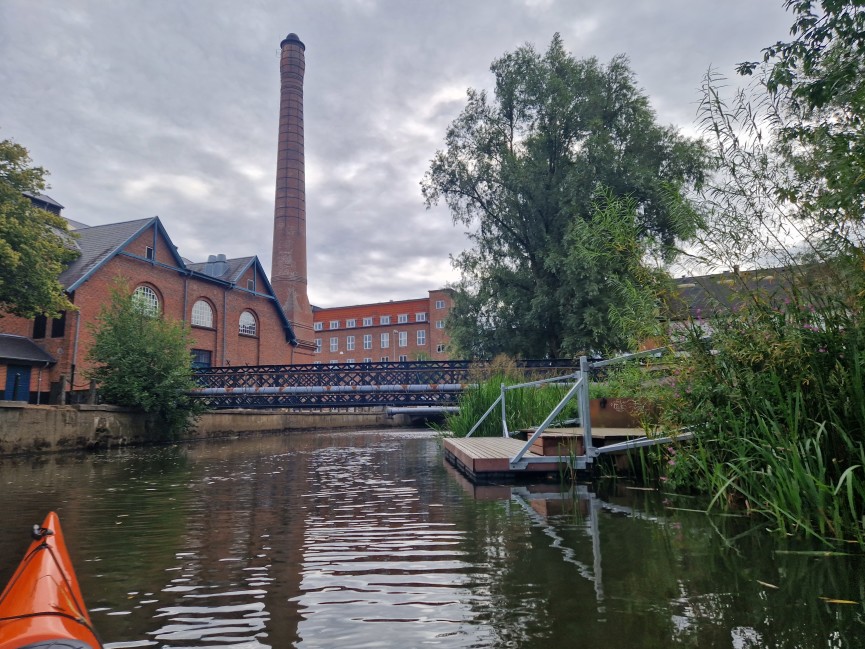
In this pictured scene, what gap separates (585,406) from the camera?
667 centimetres

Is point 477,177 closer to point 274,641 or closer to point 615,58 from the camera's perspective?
point 615,58

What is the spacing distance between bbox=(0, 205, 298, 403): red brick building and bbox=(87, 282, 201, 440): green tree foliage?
102 centimetres

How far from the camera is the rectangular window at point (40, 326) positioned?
24312mm

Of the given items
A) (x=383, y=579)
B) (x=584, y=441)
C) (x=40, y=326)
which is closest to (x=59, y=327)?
(x=40, y=326)

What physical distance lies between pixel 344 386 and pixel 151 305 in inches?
358

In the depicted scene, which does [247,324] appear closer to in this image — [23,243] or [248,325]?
[248,325]

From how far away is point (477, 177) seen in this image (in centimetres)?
2547

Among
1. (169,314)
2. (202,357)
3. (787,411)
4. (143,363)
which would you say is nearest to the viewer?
(787,411)

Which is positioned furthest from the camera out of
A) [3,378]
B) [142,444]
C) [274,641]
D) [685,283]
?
[3,378]

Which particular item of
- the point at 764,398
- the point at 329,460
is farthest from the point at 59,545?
the point at 329,460

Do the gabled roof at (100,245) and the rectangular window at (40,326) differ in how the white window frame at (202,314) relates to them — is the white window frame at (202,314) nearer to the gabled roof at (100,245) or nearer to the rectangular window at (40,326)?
the gabled roof at (100,245)

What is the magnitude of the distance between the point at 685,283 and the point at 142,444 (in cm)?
1933

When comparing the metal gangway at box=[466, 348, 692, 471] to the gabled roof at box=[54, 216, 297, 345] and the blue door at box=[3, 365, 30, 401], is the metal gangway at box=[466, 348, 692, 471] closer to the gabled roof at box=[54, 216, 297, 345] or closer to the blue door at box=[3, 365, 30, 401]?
the gabled roof at box=[54, 216, 297, 345]

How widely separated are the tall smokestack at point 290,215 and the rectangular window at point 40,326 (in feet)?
53.4
